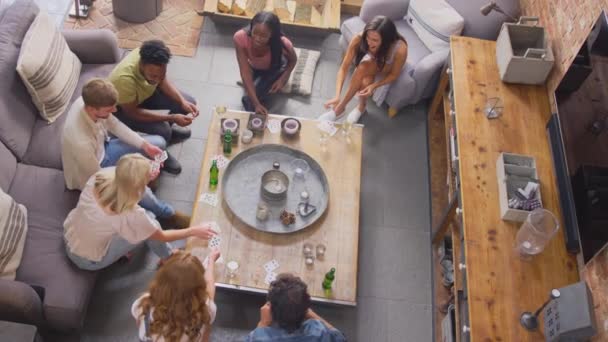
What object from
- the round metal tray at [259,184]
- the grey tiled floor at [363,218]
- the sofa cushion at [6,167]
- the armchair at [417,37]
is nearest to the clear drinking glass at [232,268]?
the round metal tray at [259,184]

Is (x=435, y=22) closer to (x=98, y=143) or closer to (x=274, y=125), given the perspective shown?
(x=274, y=125)

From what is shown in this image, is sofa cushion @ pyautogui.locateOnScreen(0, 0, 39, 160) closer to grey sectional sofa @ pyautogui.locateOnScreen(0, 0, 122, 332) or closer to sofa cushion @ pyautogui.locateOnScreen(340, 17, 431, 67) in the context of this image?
grey sectional sofa @ pyautogui.locateOnScreen(0, 0, 122, 332)

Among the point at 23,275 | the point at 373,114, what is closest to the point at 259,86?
the point at 373,114

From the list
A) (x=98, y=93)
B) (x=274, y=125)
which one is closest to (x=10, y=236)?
(x=98, y=93)

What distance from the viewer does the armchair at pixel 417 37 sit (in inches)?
155

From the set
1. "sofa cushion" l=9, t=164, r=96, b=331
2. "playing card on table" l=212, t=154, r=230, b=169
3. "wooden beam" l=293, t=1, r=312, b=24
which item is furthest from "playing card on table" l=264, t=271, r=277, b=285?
"wooden beam" l=293, t=1, r=312, b=24

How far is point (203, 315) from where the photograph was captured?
237 centimetres

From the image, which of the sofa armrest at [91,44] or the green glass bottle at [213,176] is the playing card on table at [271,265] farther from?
the sofa armrest at [91,44]

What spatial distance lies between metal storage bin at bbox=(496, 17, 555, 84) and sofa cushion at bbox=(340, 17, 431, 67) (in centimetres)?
65

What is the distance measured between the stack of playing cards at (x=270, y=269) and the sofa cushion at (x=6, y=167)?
156cm

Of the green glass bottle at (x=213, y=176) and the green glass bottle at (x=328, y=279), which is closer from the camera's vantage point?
the green glass bottle at (x=328, y=279)

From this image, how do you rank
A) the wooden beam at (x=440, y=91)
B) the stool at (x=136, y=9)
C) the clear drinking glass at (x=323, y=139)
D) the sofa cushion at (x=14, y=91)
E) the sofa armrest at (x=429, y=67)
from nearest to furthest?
the sofa cushion at (x=14, y=91) → the clear drinking glass at (x=323, y=139) → the wooden beam at (x=440, y=91) → the sofa armrest at (x=429, y=67) → the stool at (x=136, y=9)

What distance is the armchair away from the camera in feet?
12.9

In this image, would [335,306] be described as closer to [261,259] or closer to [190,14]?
[261,259]
